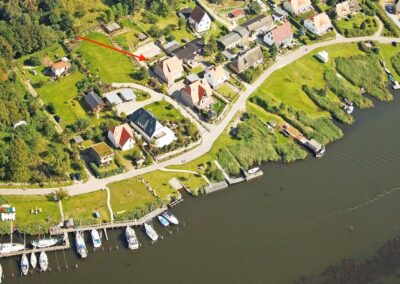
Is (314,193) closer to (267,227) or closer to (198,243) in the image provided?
(267,227)

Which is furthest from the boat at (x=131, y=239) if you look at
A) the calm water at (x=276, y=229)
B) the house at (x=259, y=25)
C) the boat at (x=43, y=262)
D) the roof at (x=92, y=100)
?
the house at (x=259, y=25)

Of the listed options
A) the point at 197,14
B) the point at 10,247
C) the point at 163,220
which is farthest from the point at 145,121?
the point at 197,14

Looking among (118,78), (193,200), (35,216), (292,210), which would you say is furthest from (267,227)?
(118,78)

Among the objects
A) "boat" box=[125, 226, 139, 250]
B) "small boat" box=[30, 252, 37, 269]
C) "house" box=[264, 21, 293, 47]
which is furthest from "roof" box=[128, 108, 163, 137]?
"house" box=[264, 21, 293, 47]

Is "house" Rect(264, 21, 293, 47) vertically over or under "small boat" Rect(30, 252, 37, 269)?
over

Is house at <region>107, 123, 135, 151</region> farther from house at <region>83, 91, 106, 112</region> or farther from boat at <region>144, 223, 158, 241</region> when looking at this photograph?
boat at <region>144, 223, 158, 241</region>

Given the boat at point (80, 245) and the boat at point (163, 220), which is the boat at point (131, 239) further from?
the boat at point (80, 245)
